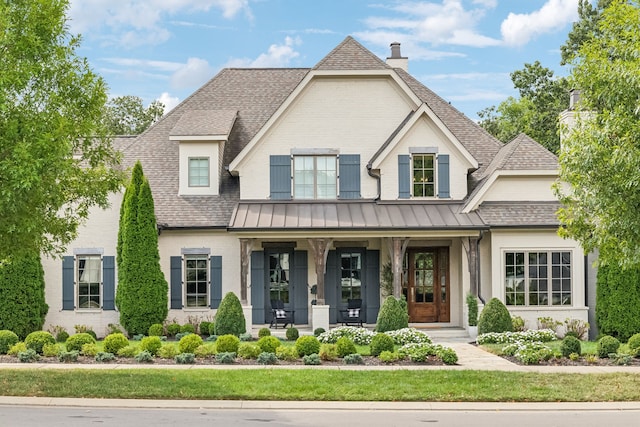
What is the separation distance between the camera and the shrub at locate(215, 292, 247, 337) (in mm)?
20703

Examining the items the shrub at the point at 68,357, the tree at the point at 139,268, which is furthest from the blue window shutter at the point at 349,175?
the shrub at the point at 68,357

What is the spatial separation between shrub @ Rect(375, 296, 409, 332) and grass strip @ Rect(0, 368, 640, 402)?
590cm

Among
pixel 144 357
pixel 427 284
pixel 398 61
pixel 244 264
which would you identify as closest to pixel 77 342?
pixel 144 357

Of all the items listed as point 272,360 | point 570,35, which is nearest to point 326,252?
point 272,360

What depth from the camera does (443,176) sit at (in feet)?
78.6

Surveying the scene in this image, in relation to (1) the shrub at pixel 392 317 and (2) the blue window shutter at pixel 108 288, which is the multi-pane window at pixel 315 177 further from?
(2) the blue window shutter at pixel 108 288

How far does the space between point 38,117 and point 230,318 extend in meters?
9.06

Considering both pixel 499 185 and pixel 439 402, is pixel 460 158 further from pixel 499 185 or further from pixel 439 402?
pixel 439 402

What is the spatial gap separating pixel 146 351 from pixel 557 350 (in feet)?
30.1

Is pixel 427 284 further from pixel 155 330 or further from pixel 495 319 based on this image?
pixel 155 330

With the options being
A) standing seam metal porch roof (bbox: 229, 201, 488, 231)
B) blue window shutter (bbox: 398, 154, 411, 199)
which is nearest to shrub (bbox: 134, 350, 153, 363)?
standing seam metal porch roof (bbox: 229, 201, 488, 231)

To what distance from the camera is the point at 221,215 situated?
2377 cm

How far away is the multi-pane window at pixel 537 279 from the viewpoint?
22922mm

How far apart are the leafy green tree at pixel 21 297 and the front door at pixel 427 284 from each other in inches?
420
